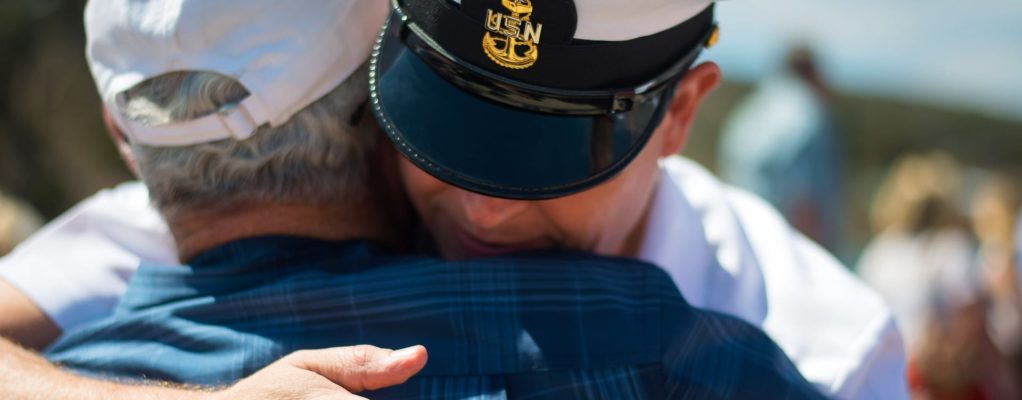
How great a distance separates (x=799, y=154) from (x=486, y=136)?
13.3 feet

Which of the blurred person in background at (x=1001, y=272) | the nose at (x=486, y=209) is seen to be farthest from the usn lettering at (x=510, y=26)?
the blurred person in background at (x=1001, y=272)

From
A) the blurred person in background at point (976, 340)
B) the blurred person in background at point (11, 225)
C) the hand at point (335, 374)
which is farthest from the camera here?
the blurred person in background at point (976, 340)

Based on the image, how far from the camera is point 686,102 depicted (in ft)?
6.30

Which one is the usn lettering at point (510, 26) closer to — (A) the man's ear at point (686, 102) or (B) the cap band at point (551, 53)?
(B) the cap band at point (551, 53)

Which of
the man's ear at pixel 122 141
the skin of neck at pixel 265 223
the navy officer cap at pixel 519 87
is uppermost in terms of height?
the navy officer cap at pixel 519 87

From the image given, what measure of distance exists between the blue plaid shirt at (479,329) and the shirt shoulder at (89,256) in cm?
35

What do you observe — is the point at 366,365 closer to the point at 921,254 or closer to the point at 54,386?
the point at 54,386

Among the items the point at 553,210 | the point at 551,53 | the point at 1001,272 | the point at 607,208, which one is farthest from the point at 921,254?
the point at 551,53

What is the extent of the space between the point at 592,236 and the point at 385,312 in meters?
0.42

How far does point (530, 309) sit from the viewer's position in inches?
61.4

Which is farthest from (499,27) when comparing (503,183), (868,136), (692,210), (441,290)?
(868,136)

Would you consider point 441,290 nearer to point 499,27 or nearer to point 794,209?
point 499,27

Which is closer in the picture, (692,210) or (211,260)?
(211,260)

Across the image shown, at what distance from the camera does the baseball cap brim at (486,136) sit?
5.34ft
